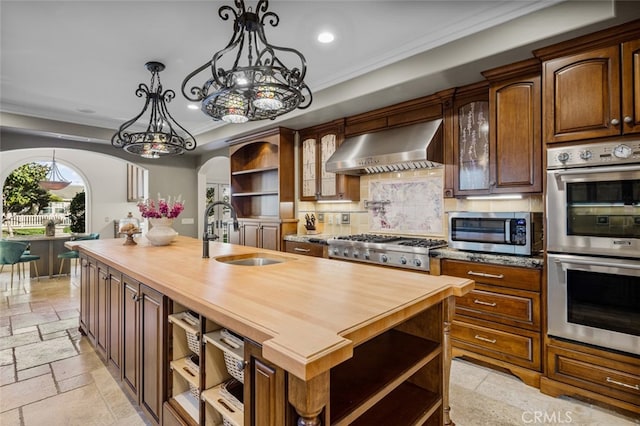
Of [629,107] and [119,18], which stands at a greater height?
[119,18]

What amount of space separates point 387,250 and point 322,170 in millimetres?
1655

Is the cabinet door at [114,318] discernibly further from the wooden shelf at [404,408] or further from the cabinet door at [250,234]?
the cabinet door at [250,234]

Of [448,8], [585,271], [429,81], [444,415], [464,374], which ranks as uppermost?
[448,8]

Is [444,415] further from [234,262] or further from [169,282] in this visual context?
[234,262]

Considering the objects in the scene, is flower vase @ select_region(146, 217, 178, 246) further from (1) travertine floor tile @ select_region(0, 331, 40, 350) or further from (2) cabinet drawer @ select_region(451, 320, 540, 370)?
(2) cabinet drawer @ select_region(451, 320, 540, 370)

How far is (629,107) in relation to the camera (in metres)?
2.03

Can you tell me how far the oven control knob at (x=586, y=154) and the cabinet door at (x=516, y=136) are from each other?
1.08 ft

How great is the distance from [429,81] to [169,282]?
2.64 metres

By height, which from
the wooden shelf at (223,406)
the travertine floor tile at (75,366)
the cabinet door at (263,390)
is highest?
the cabinet door at (263,390)

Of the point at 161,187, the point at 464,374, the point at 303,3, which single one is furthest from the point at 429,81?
the point at 161,187

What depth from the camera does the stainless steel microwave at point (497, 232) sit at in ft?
8.25

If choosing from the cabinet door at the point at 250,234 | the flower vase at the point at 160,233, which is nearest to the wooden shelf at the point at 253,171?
the cabinet door at the point at 250,234

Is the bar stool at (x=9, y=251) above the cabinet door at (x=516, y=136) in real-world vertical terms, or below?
below

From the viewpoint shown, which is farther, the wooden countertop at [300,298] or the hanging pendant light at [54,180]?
the hanging pendant light at [54,180]
